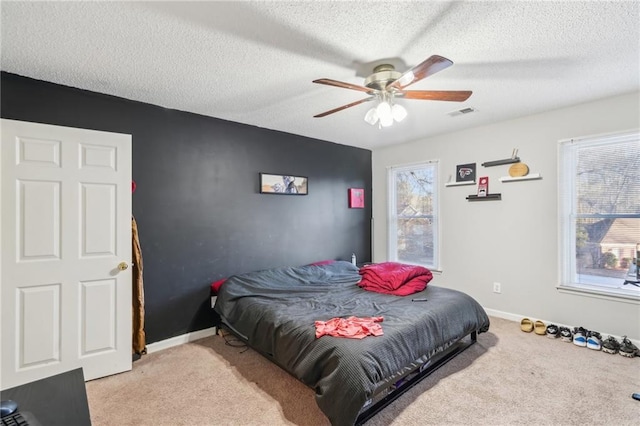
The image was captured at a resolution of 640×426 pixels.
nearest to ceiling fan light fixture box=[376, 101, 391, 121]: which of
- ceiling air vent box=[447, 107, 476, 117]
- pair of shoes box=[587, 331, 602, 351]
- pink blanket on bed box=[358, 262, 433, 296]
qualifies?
ceiling air vent box=[447, 107, 476, 117]

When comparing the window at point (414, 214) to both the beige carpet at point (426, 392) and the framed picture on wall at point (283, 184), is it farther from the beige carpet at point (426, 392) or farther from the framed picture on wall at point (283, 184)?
the beige carpet at point (426, 392)

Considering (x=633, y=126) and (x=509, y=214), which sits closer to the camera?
(x=633, y=126)

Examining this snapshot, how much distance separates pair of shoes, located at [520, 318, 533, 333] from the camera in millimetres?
3186

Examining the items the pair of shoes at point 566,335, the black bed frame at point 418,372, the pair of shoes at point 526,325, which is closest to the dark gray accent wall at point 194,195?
the black bed frame at point 418,372

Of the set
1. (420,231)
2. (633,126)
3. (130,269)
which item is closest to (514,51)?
(633,126)

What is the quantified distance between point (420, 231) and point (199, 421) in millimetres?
3639

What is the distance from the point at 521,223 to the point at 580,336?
1.24 m

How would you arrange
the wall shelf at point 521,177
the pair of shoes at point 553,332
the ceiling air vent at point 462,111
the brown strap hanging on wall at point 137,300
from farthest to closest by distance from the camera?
the wall shelf at point 521,177, the ceiling air vent at point 462,111, the pair of shoes at point 553,332, the brown strap hanging on wall at point 137,300

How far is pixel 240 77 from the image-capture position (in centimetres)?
240

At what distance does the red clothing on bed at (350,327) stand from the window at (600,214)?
2.46 meters

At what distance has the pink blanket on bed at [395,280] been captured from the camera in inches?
117

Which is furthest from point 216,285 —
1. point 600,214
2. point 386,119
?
point 600,214

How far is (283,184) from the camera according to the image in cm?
394

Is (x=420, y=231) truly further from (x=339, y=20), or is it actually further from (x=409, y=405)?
(x=339, y=20)
